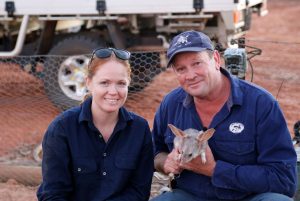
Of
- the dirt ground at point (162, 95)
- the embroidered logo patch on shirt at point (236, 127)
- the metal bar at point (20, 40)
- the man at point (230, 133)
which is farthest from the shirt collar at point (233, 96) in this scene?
the metal bar at point (20, 40)

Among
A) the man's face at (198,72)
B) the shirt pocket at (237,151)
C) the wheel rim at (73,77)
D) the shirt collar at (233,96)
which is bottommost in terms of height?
the wheel rim at (73,77)

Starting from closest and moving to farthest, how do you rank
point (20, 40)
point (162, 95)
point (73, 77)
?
point (73, 77) < point (20, 40) < point (162, 95)

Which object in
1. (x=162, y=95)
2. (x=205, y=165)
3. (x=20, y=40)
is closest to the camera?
(x=205, y=165)

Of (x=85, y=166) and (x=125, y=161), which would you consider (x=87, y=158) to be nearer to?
(x=85, y=166)

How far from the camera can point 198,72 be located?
3539 mm

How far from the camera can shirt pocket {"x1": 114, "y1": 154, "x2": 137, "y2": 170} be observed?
368 centimetres

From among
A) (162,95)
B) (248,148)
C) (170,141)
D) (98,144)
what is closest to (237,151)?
(248,148)

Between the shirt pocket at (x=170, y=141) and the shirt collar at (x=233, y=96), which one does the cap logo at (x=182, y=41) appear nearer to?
the shirt collar at (x=233, y=96)

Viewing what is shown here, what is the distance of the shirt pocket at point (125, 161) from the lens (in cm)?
368

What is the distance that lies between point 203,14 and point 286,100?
5.22 ft

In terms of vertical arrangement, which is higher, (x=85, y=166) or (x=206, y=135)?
(x=206, y=135)

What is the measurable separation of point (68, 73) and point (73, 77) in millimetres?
95

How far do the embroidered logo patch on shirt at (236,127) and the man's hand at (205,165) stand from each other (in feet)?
0.54

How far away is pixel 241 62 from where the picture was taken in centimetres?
453
